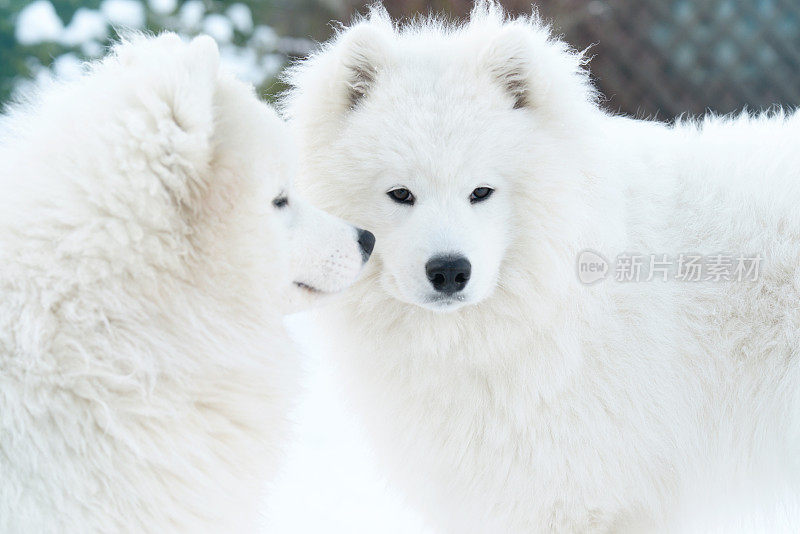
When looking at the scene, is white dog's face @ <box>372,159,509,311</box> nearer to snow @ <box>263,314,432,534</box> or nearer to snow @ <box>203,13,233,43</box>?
snow @ <box>263,314,432,534</box>

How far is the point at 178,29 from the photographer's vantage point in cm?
888

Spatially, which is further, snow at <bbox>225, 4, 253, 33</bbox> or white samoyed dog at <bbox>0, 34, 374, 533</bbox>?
snow at <bbox>225, 4, 253, 33</bbox>

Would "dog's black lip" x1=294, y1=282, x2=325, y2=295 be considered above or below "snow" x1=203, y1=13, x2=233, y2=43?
below

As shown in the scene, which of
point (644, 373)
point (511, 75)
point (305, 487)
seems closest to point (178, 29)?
point (305, 487)

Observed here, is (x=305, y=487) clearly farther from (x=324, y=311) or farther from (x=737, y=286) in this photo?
(x=737, y=286)

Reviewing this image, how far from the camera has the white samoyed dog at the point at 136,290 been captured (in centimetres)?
181

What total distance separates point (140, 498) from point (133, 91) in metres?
0.99

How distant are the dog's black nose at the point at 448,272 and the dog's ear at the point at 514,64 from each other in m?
0.67

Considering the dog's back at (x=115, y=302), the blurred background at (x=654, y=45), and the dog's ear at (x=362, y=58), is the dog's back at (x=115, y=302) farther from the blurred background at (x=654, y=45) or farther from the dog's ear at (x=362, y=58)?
the blurred background at (x=654, y=45)

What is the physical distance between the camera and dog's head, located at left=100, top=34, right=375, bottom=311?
184 cm

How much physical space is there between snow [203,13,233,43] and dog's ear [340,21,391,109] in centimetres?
703

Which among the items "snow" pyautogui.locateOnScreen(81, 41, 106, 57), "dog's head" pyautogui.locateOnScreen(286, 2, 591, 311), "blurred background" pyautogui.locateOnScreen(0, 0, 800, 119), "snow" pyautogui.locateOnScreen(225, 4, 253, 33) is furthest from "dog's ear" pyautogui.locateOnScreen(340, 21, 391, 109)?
"snow" pyautogui.locateOnScreen(225, 4, 253, 33)

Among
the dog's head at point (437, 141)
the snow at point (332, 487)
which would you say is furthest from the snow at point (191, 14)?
the dog's head at point (437, 141)

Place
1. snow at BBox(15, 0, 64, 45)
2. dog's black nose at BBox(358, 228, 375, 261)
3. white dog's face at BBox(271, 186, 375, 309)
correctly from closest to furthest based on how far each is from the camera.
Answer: white dog's face at BBox(271, 186, 375, 309)
dog's black nose at BBox(358, 228, 375, 261)
snow at BBox(15, 0, 64, 45)
